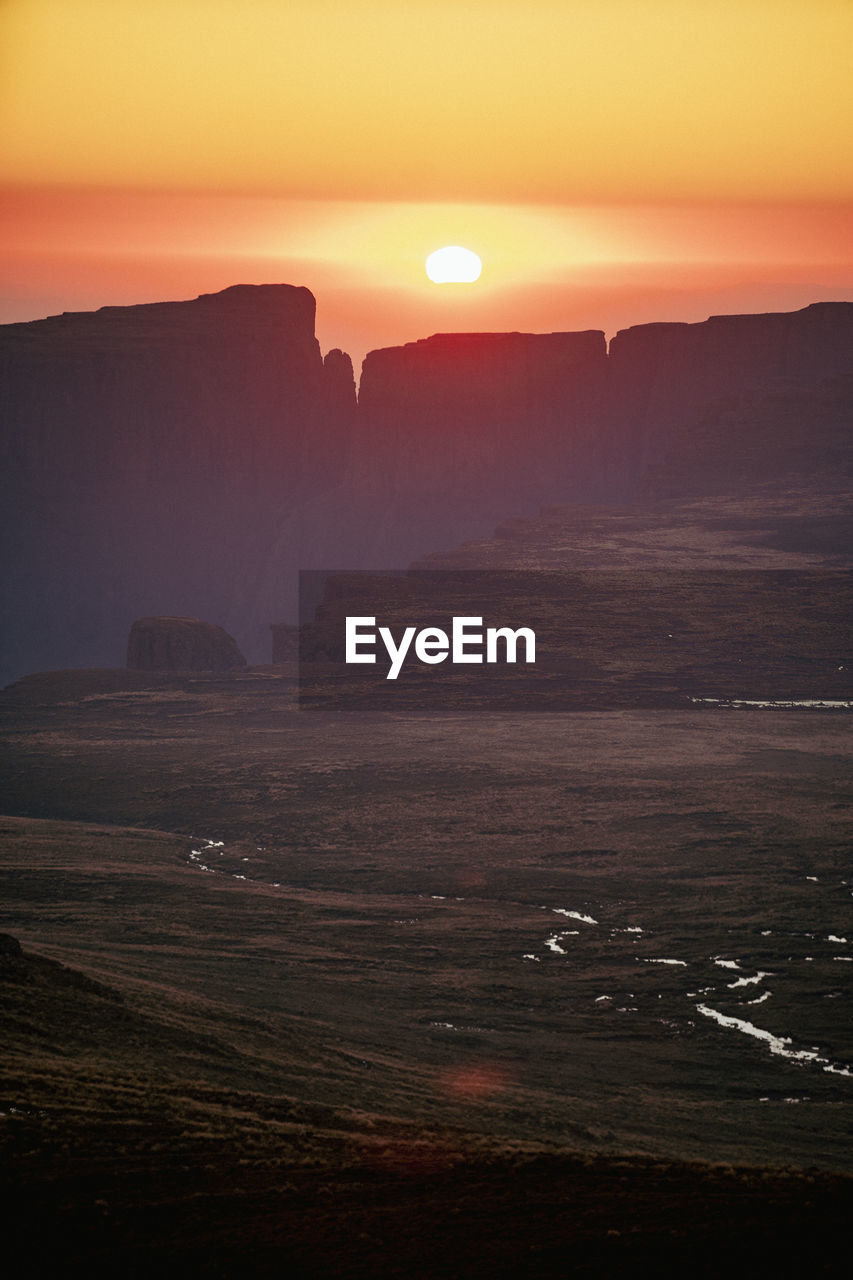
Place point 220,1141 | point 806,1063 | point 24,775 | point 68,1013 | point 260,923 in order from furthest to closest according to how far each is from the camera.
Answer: point 24,775, point 260,923, point 806,1063, point 68,1013, point 220,1141

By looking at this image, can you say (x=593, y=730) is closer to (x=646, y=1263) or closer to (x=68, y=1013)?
(x=68, y=1013)

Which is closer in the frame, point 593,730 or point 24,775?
point 24,775

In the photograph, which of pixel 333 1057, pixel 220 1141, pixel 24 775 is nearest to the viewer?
pixel 220 1141

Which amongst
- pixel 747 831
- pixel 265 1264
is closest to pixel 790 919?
pixel 747 831

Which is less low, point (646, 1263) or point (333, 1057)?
point (646, 1263)

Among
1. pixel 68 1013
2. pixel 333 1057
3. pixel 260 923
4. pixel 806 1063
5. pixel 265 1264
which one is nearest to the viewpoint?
pixel 265 1264

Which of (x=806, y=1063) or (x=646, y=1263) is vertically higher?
(x=646, y=1263)

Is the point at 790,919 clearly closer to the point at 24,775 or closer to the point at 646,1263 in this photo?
the point at 646,1263

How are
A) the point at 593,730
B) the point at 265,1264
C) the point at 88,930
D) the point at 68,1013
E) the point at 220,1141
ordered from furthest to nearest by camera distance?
A: the point at 593,730
the point at 88,930
the point at 68,1013
the point at 220,1141
the point at 265,1264

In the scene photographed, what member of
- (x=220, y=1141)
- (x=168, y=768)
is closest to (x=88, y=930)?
A: (x=220, y=1141)
